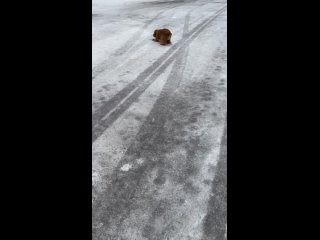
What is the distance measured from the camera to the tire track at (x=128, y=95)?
17.7 feet

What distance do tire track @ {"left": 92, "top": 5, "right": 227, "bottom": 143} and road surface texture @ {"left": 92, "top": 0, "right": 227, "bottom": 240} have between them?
0.02 m

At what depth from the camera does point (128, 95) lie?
6430 millimetres

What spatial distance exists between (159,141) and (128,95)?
1.88 meters

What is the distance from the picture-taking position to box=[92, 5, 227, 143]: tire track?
539cm

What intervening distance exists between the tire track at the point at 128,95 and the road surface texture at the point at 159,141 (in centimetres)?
2

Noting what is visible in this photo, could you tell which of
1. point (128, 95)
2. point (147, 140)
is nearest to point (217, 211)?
point (147, 140)

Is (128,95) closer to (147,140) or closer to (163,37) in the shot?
(147,140)

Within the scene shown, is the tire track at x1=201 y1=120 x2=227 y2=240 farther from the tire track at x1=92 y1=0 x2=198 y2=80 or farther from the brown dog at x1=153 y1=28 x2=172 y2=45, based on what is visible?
the brown dog at x1=153 y1=28 x2=172 y2=45

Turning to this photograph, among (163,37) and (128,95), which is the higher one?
(163,37)

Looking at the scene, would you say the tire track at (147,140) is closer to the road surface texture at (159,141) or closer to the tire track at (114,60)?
the road surface texture at (159,141)
